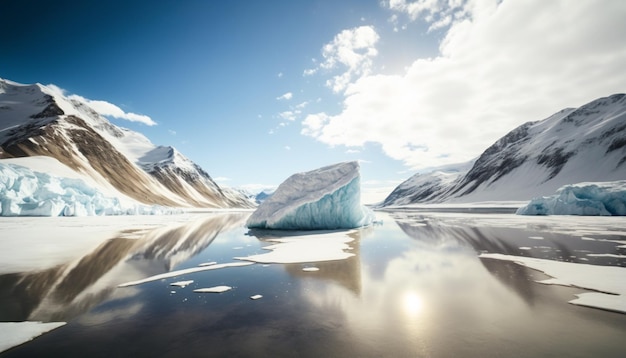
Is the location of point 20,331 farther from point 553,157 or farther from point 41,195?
point 553,157

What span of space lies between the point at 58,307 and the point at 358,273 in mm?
5643

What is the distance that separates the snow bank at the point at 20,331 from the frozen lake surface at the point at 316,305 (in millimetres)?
27

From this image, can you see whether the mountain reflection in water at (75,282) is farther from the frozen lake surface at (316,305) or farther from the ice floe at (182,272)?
the ice floe at (182,272)

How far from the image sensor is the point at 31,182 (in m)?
28.4

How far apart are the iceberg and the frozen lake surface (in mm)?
9485

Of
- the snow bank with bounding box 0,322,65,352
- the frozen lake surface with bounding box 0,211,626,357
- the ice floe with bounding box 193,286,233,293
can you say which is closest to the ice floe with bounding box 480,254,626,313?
the frozen lake surface with bounding box 0,211,626,357

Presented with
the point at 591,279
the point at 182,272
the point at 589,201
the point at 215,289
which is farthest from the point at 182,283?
the point at 589,201

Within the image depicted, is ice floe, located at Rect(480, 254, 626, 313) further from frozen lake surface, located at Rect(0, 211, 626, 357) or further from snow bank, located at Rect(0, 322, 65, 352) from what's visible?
snow bank, located at Rect(0, 322, 65, 352)

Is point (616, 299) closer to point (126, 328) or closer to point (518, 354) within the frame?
point (518, 354)

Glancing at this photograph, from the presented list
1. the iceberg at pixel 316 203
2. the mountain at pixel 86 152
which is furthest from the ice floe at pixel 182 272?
the mountain at pixel 86 152

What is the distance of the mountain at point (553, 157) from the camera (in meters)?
74.8

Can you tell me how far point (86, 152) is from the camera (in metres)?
74.9

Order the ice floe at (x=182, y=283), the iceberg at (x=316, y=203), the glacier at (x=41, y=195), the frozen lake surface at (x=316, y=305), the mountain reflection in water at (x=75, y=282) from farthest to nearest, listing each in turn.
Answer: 1. the glacier at (x=41, y=195)
2. the iceberg at (x=316, y=203)
3. the ice floe at (x=182, y=283)
4. the mountain reflection in water at (x=75, y=282)
5. the frozen lake surface at (x=316, y=305)

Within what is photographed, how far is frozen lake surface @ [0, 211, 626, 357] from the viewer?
3.21 meters
